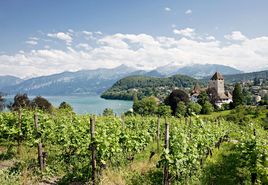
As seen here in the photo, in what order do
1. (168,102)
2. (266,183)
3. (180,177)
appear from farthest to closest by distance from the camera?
1. (168,102)
2. (180,177)
3. (266,183)

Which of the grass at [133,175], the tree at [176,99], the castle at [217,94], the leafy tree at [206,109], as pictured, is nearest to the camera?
the grass at [133,175]

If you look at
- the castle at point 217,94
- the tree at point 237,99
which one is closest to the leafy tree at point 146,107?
the tree at point 237,99

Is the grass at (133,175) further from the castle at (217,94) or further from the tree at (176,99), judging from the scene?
the castle at (217,94)

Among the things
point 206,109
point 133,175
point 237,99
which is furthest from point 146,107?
point 133,175

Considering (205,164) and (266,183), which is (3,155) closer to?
(205,164)

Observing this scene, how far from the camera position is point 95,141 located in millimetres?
9023

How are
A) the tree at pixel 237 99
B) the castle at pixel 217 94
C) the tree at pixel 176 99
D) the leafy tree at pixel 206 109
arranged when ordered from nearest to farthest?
the leafy tree at pixel 206 109
the tree at pixel 237 99
the tree at pixel 176 99
the castle at pixel 217 94

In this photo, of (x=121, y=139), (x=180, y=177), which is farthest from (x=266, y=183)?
(x=121, y=139)

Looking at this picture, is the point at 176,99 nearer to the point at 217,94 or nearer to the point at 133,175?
the point at 217,94

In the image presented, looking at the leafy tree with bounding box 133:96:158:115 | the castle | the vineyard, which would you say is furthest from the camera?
the castle

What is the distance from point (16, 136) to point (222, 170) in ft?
29.9

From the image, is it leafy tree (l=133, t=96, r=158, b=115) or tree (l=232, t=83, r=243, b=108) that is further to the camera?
leafy tree (l=133, t=96, r=158, b=115)

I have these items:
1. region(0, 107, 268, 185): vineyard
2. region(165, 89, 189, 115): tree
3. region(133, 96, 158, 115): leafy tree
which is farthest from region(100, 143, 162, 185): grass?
region(165, 89, 189, 115): tree

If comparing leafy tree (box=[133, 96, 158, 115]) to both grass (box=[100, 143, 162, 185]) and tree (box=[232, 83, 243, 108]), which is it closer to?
tree (box=[232, 83, 243, 108])
